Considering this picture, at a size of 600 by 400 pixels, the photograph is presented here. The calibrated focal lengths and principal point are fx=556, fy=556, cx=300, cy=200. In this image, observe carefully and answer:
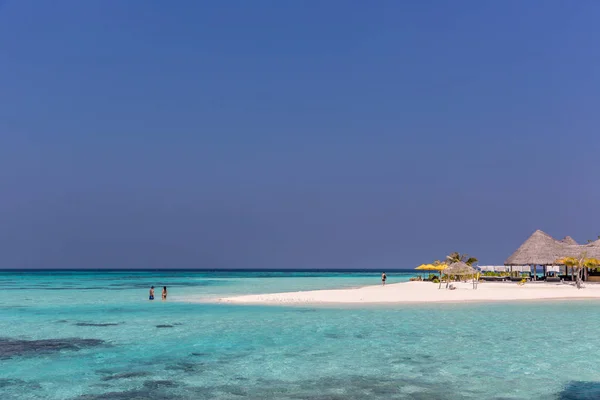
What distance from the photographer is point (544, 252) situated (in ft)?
195

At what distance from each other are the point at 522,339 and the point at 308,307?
1535 cm

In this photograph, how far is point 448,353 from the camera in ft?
57.9

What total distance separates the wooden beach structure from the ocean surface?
2955 cm

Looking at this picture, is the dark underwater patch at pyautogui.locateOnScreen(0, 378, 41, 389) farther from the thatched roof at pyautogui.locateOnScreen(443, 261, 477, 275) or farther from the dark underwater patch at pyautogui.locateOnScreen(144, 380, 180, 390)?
the thatched roof at pyautogui.locateOnScreen(443, 261, 477, 275)

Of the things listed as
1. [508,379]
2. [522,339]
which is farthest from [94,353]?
[522,339]

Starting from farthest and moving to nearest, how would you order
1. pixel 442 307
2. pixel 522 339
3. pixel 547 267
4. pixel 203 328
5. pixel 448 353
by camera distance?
pixel 547 267 < pixel 442 307 < pixel 203 328 < pixel 522 339 < pixel 448 353

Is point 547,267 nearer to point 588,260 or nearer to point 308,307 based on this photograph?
point 588,260

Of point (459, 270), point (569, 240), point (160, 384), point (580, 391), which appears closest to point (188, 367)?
point (160, 384)

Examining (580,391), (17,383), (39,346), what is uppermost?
(580,391)

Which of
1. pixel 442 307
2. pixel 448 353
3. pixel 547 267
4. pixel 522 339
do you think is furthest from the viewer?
pixel 547 267

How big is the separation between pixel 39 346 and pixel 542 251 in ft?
174

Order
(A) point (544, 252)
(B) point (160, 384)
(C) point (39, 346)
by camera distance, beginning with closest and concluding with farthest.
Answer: (B) point (160, 384) < (C) point (39, 346) < (A) point (544, 252)

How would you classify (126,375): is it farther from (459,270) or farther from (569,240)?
(569,240)

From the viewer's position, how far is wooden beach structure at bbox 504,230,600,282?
184 ft
